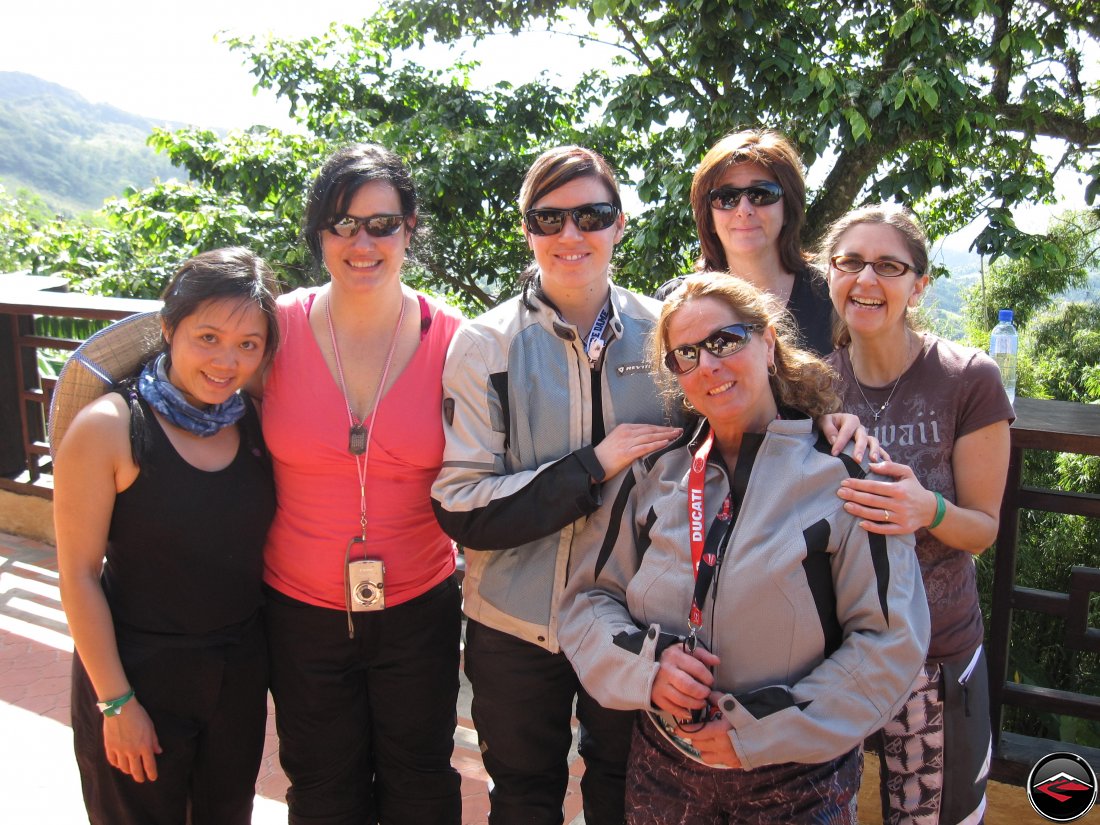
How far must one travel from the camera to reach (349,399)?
2.11 metres

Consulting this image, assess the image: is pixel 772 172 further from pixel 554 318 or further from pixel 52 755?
pixel 52 755

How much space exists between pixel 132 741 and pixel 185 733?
0.41 ft

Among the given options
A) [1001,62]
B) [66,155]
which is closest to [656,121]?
[1001,62]

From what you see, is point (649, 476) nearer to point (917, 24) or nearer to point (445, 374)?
point (445, 374)

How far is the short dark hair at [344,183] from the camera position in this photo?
80.5 inches

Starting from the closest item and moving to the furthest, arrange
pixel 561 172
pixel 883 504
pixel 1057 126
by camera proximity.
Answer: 1. pixel 883 504
2. pixel 561 172
3. pixel 1057 126

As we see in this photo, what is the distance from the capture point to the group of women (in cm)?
165

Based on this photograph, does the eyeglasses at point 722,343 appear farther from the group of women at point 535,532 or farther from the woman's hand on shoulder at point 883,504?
the woman's hand on shoulder at point 883,504

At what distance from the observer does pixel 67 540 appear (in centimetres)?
188

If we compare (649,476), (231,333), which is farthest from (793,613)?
(231,333)

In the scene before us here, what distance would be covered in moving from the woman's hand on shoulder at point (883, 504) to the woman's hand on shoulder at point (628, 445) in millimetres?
385

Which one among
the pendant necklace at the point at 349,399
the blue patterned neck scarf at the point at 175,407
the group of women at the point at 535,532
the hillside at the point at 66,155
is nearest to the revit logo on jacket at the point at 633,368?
the group of women at the point at 535,532

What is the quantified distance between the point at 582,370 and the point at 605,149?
4875 millimetres

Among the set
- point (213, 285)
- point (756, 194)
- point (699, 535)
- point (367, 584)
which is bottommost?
point (367, 584)
